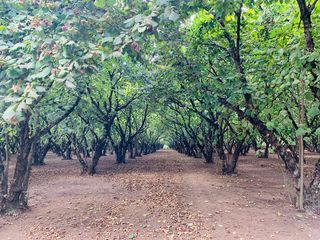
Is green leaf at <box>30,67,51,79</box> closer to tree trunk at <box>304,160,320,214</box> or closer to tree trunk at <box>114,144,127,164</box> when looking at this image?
tree trunk at <box>304,160,320,214</box>

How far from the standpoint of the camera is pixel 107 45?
169 inches

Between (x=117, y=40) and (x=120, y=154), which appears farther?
(x=120, y=154)

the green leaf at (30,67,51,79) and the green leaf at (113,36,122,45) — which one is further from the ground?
the green leaf at (113,36,122,45)

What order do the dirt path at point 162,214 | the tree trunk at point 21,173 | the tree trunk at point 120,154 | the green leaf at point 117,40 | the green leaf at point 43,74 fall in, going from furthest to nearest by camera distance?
1. the tree trunk at point 120,154
2. the tree trunk at point 21,173
3. the dirt path at point 162,214
4. the green leaf at point 117,40
5. the green leaf at point 43,74

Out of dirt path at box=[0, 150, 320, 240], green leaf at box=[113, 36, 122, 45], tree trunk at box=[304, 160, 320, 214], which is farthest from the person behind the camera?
tree trunk at box=[304, 160, 320, 214]

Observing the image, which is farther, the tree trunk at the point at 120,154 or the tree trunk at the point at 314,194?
the tree trunk at the point at 120,154

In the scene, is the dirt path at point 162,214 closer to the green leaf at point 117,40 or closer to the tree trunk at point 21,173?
the tree trunk at point 21,173

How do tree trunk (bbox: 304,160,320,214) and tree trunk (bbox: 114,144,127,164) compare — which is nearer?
tree trunk (bbox: 304,160,320,214)

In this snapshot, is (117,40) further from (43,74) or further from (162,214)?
(162,214)

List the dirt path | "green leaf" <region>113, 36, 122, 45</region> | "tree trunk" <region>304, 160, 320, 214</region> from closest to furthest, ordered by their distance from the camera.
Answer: "green leaf" <region>113, 36, 122, 45</region> < the dirt path < "tree trunk" <region>304, 160, 320, 214</region>

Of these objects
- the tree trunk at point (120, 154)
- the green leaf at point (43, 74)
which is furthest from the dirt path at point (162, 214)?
the tree trunk at point (120, 154)

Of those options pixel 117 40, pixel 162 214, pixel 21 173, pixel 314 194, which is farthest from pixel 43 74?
pixel 314 194

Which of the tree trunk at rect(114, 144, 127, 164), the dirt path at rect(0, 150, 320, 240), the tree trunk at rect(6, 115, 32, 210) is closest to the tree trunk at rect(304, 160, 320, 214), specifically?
the dirt path at rect(0, 150, 320, 240)

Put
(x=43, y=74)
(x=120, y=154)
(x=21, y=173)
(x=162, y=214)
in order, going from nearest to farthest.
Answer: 1. (x=43, y=74)
2. (x=162, y=214)
3. (x=21, y=173)
4. (x=120, y=154)
